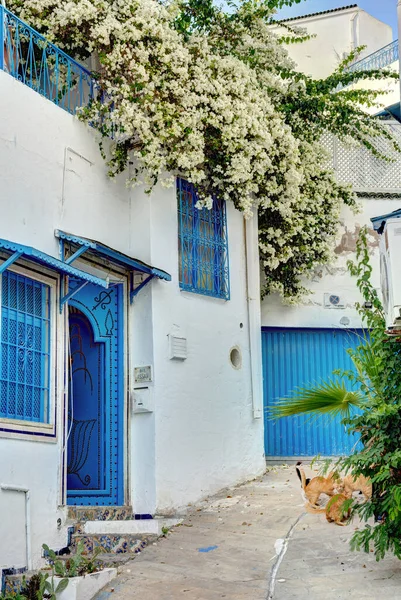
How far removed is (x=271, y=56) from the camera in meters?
12.1

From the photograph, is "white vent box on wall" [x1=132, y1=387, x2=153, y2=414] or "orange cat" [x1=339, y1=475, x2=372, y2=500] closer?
"orange cat" [x1=339, y1=475, x2=372, y2=500]

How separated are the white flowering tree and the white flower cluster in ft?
0.05

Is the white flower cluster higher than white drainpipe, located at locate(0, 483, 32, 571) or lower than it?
higher

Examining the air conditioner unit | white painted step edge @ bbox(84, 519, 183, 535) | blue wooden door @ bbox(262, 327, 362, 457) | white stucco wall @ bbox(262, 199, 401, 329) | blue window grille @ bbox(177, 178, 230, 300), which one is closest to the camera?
the air conditioner unit

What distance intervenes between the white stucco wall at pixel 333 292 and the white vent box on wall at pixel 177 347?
2.86 metres

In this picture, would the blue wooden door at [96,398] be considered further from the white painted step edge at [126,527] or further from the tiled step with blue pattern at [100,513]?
the white painted step edge at [126,527]

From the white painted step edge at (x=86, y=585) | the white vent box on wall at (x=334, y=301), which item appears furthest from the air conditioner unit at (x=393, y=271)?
the white vent box on wall at (x=334, y=301)

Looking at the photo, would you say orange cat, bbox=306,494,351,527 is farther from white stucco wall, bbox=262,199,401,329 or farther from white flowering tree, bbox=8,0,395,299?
white stucco wall, bbox=262,199,401,329

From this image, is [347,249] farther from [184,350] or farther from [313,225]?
[184,350]

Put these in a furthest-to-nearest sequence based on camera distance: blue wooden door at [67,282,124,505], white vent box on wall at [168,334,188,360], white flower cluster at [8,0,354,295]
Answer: white vent box on wall at [168,334,188,360] < blue wooden door at [67,282,124,505] < white flower cluster at [8,0,354,295]

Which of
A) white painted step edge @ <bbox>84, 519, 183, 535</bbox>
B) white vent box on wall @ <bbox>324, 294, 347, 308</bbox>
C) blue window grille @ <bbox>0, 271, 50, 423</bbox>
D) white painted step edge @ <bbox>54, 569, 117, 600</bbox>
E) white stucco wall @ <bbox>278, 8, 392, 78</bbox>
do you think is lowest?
white painted step edge @ <bbox>54, 569, 117, 600</bbox>

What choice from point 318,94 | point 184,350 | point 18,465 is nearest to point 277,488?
point 184,350

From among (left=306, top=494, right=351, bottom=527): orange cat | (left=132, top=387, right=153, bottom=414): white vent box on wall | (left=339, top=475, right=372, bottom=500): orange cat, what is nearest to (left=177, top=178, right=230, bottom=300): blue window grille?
(left=132, top=387, right=153, bottom=414): white vent box on wall

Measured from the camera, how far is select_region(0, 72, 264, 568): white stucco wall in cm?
823
